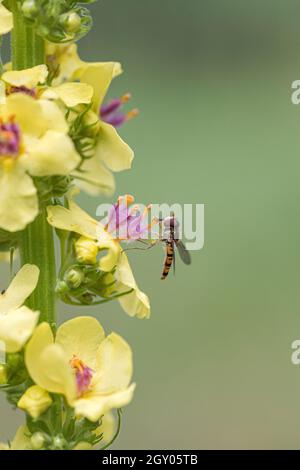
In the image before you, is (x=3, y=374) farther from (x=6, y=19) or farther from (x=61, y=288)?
(x=6, y=19)

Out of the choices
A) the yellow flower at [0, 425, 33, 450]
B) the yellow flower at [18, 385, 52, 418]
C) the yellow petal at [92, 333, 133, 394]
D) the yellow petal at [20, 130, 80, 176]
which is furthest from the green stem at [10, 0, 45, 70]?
the yellow flower at [0, 425, 33, 450]

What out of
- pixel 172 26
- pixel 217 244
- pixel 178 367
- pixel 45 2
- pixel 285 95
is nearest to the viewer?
pixel 45 2

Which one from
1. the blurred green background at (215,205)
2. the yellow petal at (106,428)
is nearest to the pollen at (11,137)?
the yellow petal at (106,428)

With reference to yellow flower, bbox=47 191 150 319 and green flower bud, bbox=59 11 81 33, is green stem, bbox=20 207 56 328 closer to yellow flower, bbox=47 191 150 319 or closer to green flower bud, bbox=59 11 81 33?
yellow flower, bbox=47 191 150 319

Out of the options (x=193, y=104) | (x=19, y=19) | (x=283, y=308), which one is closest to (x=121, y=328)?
(x=283, y=308)
